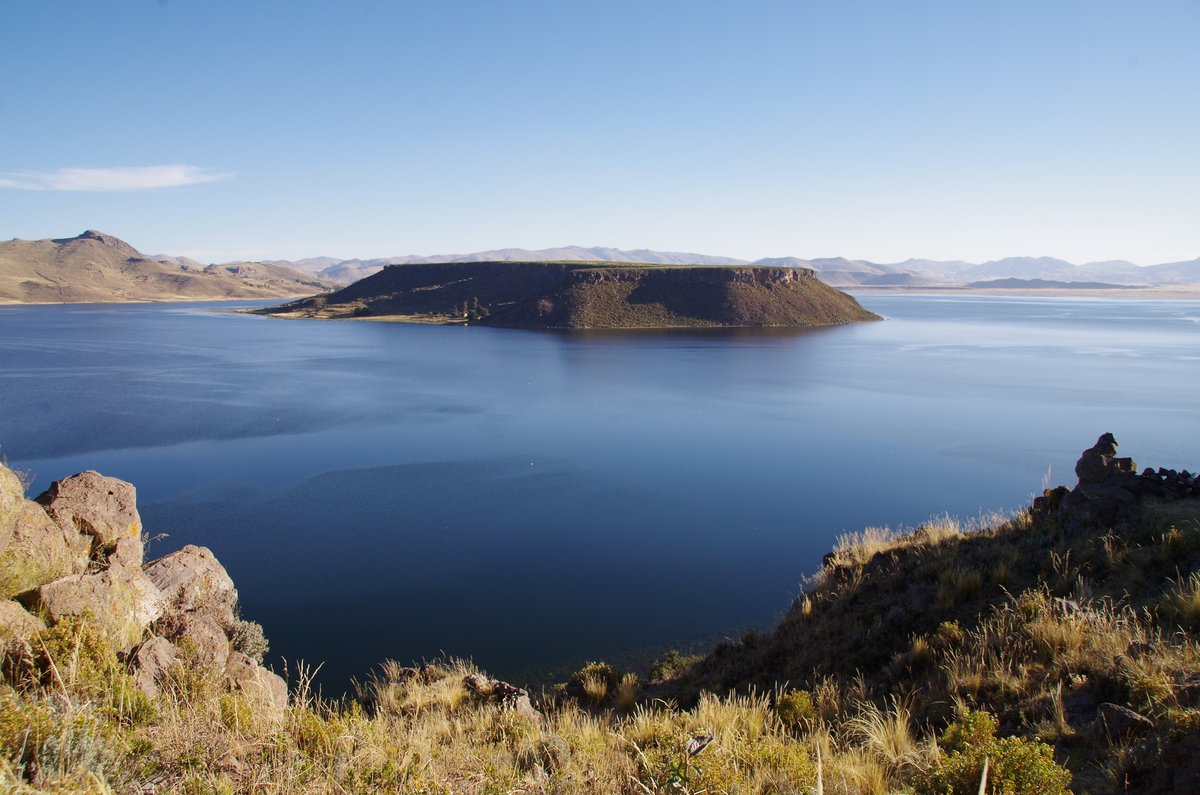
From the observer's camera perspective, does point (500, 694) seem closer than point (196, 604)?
Yes

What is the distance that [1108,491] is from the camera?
33.6 ft

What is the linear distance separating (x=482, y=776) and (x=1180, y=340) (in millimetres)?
88911

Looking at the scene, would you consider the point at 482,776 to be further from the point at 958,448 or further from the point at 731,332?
the point at 731,332

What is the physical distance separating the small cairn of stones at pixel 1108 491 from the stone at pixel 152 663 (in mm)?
11990

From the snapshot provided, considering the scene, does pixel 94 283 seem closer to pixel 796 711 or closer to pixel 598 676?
pixel 598 676

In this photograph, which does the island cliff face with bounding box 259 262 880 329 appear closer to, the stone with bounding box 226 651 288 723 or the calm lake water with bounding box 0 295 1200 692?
the calm lake water with bounding box 0 295 1200 692

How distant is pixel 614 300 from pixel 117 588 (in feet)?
294

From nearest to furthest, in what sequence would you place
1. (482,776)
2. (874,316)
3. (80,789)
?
(80,789) → (482,776) → (874,316)

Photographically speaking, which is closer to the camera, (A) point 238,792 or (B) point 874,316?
(A) point 238,792

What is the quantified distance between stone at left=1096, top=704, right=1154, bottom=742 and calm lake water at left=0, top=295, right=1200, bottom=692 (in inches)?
317

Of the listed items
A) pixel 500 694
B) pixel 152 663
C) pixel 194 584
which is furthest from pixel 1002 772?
pixel 194 584

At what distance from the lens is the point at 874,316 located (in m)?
102

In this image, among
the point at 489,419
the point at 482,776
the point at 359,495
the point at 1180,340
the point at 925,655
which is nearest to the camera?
the point at 482,776

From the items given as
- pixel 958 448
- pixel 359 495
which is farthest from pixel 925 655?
pixel 958 448
